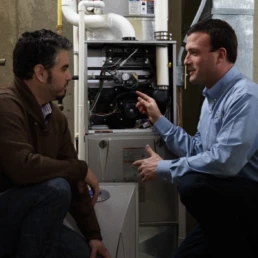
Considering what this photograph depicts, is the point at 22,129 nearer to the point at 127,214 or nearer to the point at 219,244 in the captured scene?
the point at 127,214

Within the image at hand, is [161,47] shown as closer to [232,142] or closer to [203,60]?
[203,60]

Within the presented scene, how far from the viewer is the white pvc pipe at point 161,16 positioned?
2105mm

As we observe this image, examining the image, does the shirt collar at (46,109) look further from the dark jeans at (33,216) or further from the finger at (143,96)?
the finger at (143,96)

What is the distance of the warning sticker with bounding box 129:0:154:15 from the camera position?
223 cm

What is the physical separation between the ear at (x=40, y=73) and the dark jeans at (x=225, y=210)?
73cm

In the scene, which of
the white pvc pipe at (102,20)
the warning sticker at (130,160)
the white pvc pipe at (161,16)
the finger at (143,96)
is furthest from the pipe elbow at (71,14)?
the warning sticker at (130,160)

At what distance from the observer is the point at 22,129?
4.78 feet

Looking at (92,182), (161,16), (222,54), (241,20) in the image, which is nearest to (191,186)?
(92,182)

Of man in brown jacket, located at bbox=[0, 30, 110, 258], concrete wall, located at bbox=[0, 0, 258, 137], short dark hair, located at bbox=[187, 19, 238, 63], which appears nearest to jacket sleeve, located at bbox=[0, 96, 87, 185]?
man in brown jacket, located at bbox=[0, 30, 110, 258]

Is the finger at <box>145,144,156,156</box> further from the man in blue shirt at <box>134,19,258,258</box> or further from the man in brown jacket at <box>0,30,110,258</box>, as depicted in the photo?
the man in brown jacket at <box>0,30,110,258</box>

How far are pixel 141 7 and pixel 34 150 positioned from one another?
1.14 m

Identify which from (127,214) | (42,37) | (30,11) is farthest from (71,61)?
(127,214)

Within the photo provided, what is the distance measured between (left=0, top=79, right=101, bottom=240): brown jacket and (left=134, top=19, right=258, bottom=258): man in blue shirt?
1.12 ft

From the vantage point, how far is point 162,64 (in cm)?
208
